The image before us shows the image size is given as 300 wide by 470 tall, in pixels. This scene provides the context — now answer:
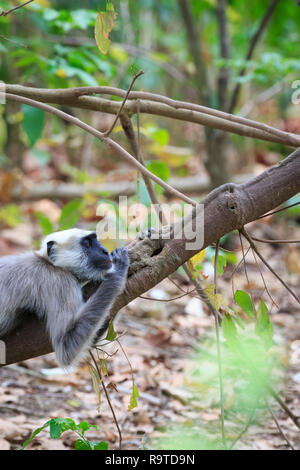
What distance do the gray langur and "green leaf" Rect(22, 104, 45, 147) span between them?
1270 mm

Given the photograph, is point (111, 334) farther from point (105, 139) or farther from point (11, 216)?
point (11, 216)

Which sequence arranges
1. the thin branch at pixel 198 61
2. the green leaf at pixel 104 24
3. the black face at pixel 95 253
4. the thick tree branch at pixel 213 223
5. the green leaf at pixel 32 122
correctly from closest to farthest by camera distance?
1. the green leaf at pixel 104 24
2. the thick tree branch at pixel 213 223
3. the black face at pixel 95 253
4. the green leaf at pixel 32 122
5. the thin branch at pixel 198 61

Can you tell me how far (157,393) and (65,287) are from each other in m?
1.63

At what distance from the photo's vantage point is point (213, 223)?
2680mm

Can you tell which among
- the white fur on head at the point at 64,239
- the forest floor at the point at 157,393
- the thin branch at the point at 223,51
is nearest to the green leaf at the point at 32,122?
the white fur on head at the point at 64,239

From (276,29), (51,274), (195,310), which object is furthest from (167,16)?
(51,274)

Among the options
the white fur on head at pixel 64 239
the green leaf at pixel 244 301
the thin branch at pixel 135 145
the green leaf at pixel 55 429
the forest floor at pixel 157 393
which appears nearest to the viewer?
the green leaf at pixel 55 429

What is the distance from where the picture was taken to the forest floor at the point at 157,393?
3.45 meters

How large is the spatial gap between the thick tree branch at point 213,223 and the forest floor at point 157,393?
0.79 feet

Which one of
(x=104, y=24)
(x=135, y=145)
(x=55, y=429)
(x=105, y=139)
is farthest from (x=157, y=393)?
(x=104, y=24)

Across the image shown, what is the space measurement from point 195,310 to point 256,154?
5347mm

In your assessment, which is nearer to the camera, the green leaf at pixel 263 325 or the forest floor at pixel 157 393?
the green leaf at pixel 263 325

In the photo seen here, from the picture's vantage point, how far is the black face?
2984 mm

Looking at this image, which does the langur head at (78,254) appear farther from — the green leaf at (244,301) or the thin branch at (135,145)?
the green leaf at (244,301)
